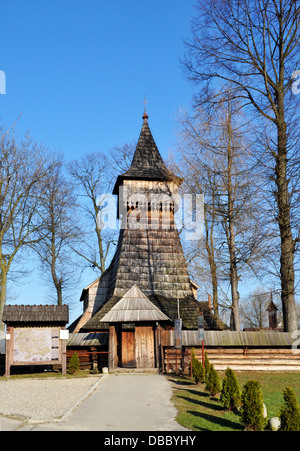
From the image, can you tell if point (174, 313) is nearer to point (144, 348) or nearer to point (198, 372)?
point (144, 348)

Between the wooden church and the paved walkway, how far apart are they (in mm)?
7032

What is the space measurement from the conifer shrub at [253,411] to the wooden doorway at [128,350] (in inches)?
559

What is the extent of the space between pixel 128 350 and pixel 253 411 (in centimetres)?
1501

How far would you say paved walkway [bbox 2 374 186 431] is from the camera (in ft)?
29.5

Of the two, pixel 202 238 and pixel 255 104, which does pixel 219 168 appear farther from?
pixel 202 238

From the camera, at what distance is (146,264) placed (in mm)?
28016

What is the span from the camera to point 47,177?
30828mm

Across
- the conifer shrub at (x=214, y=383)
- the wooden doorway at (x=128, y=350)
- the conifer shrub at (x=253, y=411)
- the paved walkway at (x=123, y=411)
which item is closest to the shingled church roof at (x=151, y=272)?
the wooden doorway at (x=128, y=350)

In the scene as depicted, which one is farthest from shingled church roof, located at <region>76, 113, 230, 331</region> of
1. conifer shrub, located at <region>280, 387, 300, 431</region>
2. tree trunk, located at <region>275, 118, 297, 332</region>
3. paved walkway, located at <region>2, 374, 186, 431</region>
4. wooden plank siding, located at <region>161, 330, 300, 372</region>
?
conifer shrub, located at <region>280, 387, 300, 431</region>

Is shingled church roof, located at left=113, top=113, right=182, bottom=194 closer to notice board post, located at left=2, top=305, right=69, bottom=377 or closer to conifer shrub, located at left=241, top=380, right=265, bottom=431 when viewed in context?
notice board post, located at left=2, top=305, right=69, bottom=377

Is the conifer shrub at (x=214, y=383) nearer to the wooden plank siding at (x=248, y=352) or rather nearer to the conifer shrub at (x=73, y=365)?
the wooden plank siding at (x=248, y=352)

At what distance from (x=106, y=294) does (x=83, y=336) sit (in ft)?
21.1

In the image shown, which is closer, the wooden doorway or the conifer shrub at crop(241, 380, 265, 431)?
the conifer shrub at crop(241, 380, 265, 431)

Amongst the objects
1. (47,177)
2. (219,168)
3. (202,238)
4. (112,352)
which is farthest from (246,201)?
(47,177)
